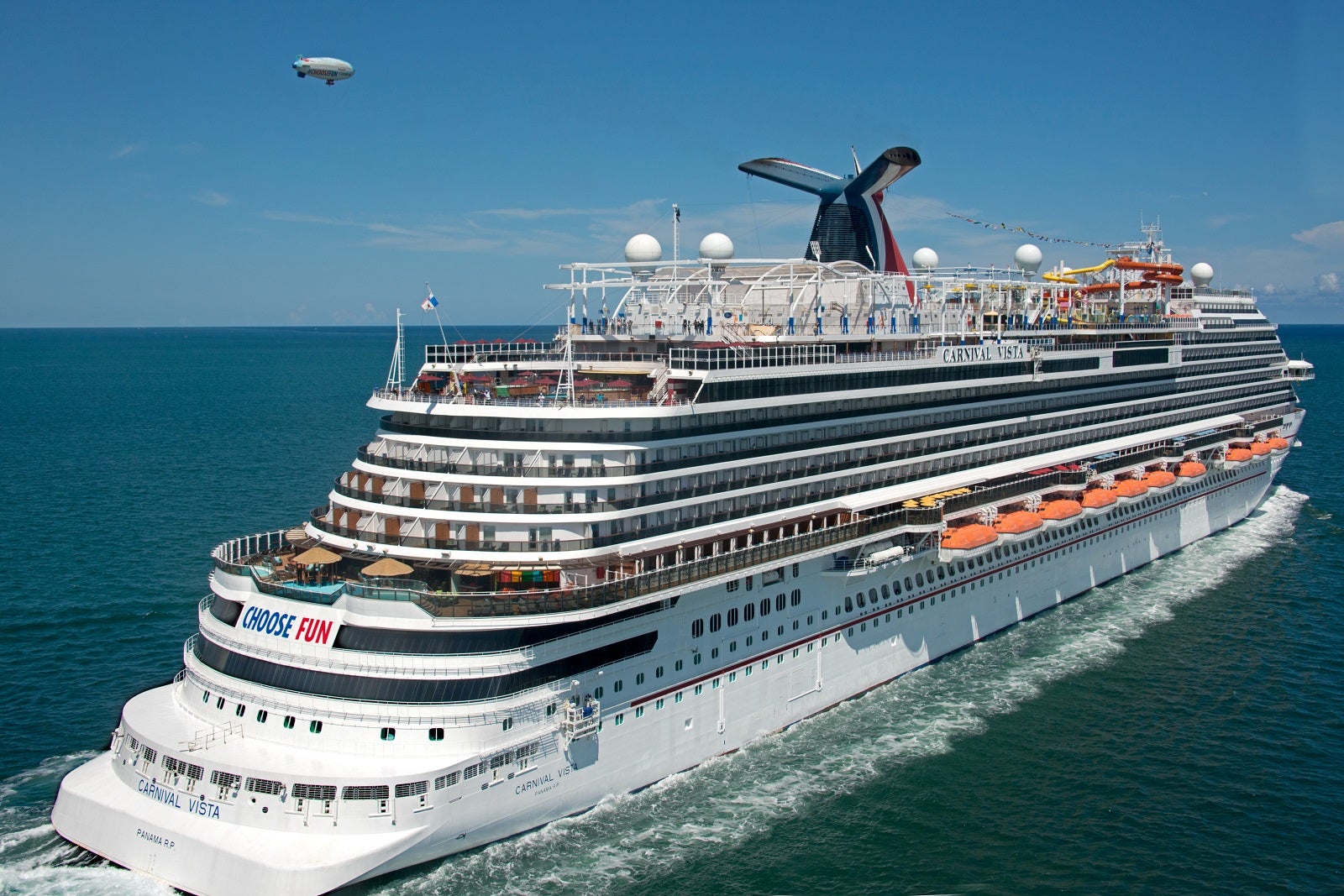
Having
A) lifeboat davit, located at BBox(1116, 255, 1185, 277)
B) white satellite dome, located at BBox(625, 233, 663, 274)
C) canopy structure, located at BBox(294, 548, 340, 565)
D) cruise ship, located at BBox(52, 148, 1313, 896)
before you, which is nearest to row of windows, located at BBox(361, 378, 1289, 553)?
cruise ship, located at BBox(52, 148, 1313, 896)

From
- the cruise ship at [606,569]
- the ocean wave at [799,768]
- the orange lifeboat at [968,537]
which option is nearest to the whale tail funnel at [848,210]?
the cruise ship at [606,569]

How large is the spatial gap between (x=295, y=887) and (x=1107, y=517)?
45.8 m

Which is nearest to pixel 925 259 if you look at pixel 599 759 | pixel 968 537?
pixel 968 537

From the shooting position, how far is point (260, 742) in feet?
91.9

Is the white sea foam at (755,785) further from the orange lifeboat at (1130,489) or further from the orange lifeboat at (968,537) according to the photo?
the orange lifeboat at (1130,489)

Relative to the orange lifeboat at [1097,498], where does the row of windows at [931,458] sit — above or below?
above

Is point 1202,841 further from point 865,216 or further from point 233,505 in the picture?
point 233,505

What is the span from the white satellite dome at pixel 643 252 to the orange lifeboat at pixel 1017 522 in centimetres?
1959

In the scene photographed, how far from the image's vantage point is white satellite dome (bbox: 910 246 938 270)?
63875 mm

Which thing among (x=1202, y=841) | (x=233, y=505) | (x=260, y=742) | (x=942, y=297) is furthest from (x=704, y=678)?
(x=233, y=505)

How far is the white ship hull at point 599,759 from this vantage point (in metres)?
26.1

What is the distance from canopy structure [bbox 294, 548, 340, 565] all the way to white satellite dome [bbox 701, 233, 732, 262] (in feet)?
81.1

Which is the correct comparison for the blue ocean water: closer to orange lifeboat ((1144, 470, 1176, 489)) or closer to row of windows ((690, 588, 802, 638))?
row of windows ((690, 588, 802, 638))

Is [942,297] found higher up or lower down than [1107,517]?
higher up
